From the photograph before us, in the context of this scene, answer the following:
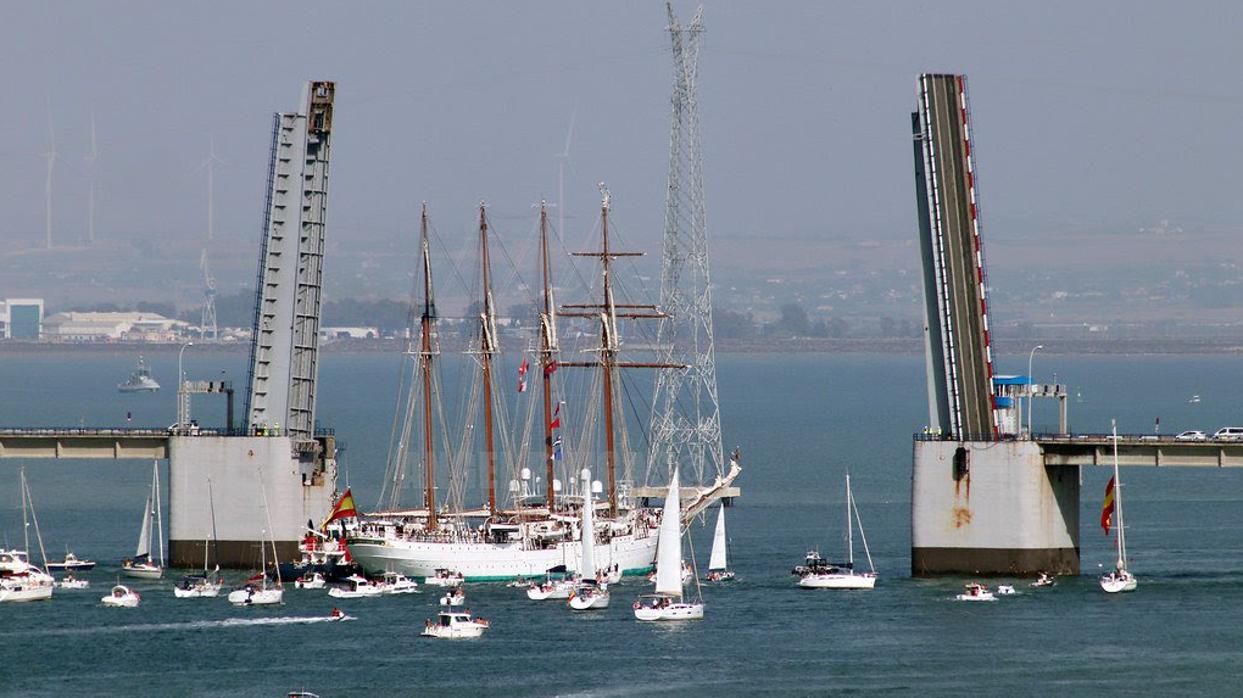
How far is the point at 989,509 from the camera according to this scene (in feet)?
297

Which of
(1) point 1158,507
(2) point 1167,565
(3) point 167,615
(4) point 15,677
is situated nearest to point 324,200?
(3) point 167,615

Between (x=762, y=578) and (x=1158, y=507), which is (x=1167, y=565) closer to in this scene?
(x=762, y=578)

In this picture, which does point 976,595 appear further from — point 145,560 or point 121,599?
point 145,560

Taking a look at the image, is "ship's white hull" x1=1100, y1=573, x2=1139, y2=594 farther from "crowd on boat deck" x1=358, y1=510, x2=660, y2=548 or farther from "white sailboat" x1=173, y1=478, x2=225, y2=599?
"white sailboat" x1=173, y1=478, x2=225, y2=599

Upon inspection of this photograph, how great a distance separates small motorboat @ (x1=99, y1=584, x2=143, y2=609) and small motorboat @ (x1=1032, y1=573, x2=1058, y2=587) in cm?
3362

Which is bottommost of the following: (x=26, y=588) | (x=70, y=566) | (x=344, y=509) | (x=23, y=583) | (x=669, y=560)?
(x=26, y=588)

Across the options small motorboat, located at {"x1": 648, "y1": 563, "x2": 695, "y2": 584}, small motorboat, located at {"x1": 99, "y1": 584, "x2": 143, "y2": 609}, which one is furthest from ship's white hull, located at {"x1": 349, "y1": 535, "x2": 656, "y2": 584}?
small motorboat, located at {"x1": 99, "y1": 584, "x2": 143, "y2": 609}

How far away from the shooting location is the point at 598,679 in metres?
71.8

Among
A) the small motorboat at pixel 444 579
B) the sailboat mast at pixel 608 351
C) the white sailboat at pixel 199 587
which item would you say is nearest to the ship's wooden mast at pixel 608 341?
the sailboat mast at pixel 608 351

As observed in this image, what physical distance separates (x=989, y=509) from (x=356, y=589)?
80.2 ft

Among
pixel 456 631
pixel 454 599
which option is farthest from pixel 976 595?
pixel 456 631

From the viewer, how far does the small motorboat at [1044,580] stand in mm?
90125

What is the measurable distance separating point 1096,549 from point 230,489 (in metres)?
38.3

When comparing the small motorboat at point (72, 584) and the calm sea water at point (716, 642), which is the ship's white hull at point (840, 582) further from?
the small motorboat at point (72, 584)
